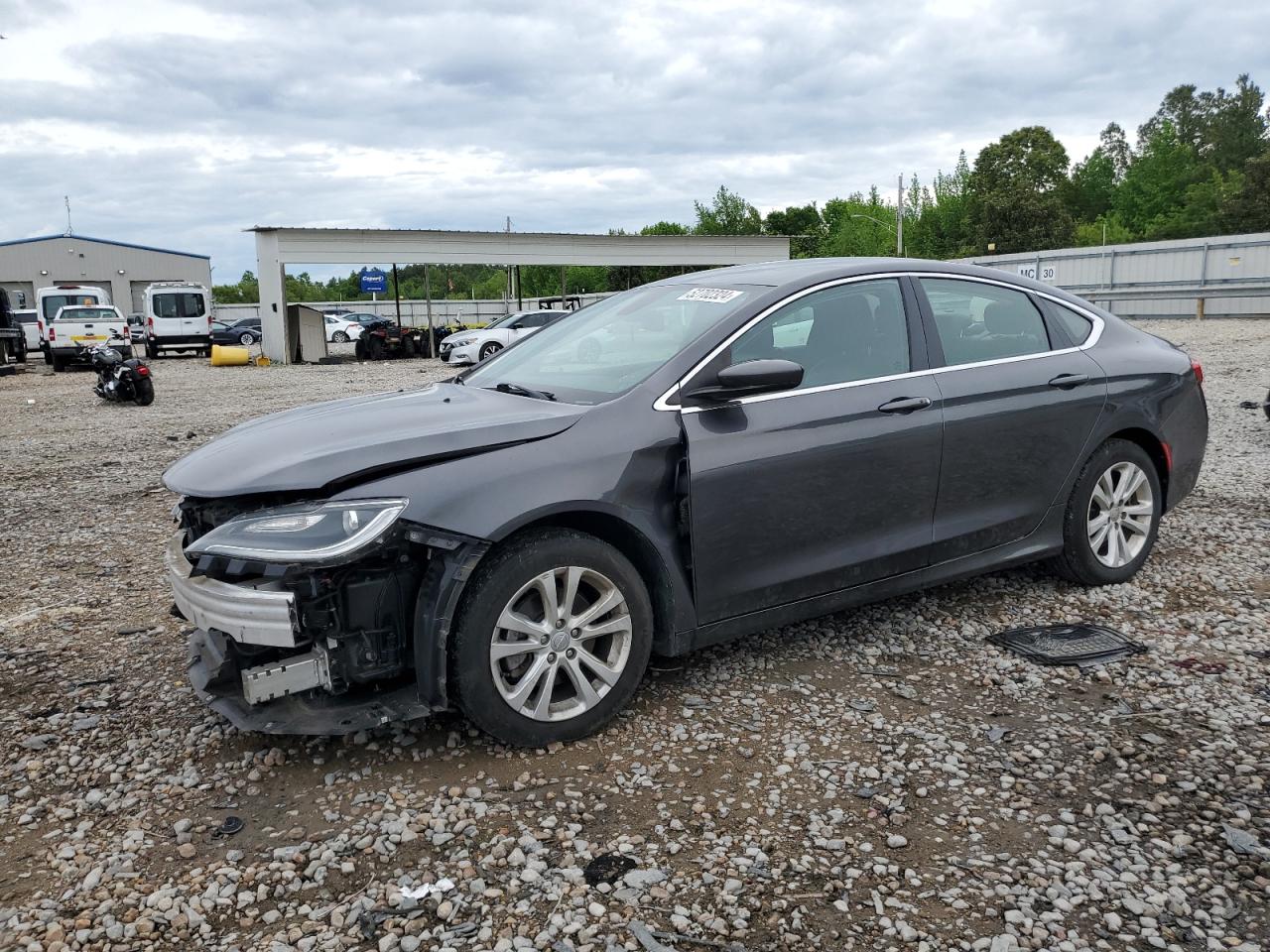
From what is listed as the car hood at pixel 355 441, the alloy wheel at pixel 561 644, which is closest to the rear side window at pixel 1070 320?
the car hood at pixel 355 441

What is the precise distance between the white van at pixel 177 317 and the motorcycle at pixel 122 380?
16656 millimetres

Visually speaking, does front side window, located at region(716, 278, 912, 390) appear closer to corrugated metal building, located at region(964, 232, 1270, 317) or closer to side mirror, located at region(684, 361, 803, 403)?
side mirror, located at region(684, 361, 803, 403)

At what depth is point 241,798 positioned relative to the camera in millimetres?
3158

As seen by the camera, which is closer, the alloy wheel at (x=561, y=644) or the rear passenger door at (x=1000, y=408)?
the alloy wheel at (x=561, y=644)

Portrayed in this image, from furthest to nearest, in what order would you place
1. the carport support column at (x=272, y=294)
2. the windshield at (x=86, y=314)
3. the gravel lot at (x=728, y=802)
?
the carport support column at (x=272, y=294)
the windshield at (x=86, y=314)
the gravel lot at (x=728, y=802)

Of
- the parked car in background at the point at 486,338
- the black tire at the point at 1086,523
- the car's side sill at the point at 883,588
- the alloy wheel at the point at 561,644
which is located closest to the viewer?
the alloy wheel at the point at 561,644

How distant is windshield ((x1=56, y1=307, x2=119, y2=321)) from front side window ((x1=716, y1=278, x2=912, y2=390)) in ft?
91.1

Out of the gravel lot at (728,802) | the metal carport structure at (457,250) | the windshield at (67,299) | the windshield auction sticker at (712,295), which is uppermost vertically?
the metal carport structure at (457,250)

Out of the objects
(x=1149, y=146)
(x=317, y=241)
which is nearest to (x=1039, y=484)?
(x=317, y=241)

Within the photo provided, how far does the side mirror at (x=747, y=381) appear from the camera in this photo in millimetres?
3527

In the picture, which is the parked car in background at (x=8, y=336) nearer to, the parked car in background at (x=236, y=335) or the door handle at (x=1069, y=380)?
the parked car in background at (x=236, y=335)

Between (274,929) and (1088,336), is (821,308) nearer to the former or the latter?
(1088,336)

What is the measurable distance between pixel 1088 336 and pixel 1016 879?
312 cm

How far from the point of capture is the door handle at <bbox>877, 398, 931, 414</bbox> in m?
4.01
